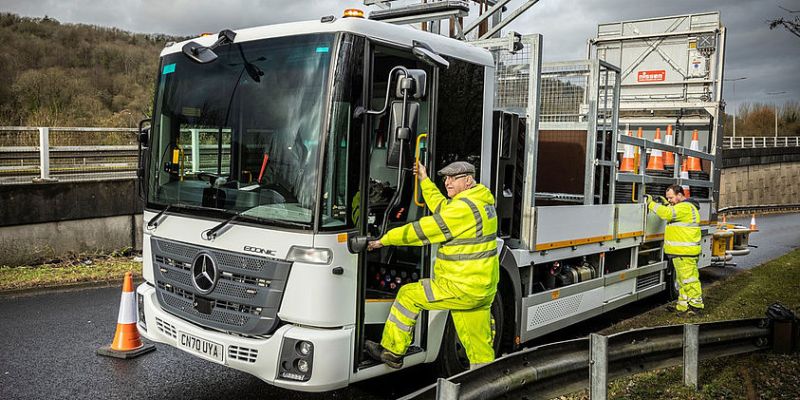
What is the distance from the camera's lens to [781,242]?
16391 millimetres

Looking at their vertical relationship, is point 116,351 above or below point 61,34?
below

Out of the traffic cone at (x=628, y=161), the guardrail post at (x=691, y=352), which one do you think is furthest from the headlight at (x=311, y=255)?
the traffic cone at (x=628, y=161)

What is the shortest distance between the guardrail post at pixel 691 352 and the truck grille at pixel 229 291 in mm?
3010

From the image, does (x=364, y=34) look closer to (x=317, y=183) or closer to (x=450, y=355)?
(x=317, y=183)

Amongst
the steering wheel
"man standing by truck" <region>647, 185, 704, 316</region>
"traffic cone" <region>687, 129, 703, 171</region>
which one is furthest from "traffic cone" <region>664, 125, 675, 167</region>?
the steering wheel

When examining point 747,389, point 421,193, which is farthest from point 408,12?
point 747,389

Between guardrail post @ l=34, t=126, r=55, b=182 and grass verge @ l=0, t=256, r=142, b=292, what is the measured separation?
4.19 ft

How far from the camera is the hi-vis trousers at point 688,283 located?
787 cm

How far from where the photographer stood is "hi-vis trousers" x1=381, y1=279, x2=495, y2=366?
4043 millimetres

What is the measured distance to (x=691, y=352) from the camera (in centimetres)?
484

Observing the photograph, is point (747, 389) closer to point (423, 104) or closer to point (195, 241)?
point (423, 104)

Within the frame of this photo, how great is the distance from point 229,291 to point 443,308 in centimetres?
134

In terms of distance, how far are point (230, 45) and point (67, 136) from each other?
8.44m

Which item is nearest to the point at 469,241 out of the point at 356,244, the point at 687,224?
the point at 356,244
